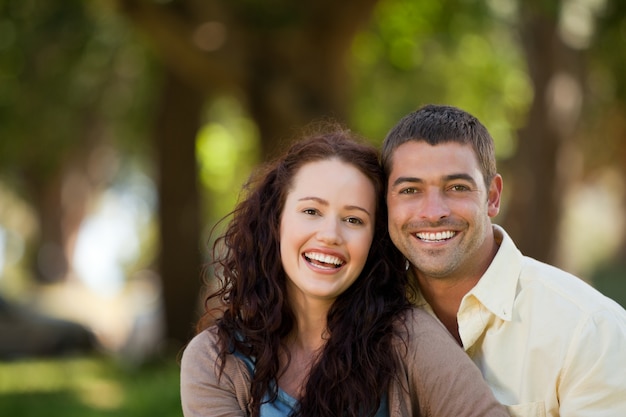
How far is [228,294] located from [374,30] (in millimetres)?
11308

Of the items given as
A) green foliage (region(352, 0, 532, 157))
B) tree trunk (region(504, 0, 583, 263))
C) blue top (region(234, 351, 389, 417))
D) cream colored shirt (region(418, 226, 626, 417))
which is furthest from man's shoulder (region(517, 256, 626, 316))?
green foliage (region(352, 0, 532, 157))

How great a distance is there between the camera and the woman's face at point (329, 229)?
3.70m

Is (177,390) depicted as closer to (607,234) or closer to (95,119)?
(95,119)

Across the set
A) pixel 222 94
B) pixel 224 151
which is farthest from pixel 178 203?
pixel 224 151

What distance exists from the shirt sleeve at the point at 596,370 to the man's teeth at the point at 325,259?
2.91 feet

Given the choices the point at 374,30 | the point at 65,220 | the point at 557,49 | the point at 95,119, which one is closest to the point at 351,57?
the point at 557,49

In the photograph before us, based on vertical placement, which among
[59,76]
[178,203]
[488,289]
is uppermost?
[59,76]

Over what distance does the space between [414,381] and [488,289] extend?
1.45ft

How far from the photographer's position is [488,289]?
3.70 metres

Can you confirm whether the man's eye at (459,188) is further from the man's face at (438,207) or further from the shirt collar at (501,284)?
the shirt collar at (501,284)

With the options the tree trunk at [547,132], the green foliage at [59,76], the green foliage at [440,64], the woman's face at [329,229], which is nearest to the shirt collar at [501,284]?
the woman's face at [329,229]

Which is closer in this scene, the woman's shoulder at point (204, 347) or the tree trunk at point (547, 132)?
the woman's shoulder at point (204, 347)

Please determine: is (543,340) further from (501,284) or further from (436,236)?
(436,236)

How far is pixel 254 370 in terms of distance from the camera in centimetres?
382
